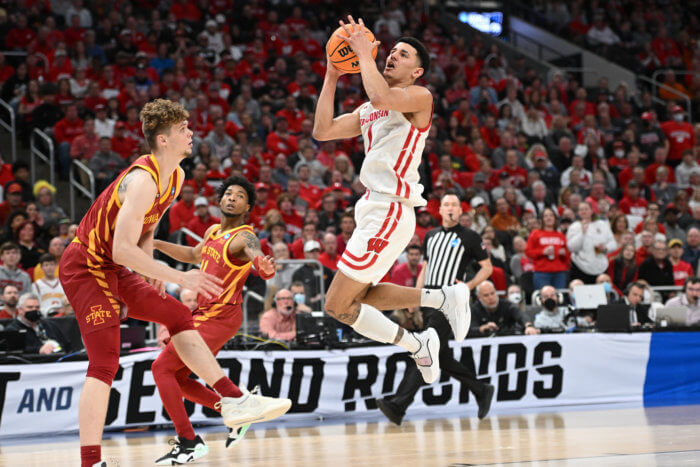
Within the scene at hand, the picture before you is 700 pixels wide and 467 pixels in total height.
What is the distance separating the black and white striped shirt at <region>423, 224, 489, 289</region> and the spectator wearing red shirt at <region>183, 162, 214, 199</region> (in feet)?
18.6

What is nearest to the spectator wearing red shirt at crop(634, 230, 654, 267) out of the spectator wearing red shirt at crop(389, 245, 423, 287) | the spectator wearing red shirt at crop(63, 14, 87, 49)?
the spectator wearing red shirt at crop(389, 245, 423, 287)

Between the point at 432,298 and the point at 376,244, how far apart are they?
0.77m

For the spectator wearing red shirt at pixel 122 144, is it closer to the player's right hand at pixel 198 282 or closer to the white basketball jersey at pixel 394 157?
the white basketball jersey at pixel 394 157

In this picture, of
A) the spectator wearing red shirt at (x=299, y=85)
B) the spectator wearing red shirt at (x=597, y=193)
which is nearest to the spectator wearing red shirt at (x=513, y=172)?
the spectator wearing red shirt at (x=597, y=193)

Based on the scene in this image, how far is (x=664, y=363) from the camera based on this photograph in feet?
37.1

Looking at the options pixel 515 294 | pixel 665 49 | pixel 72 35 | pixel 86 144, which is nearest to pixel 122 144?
pixel 86 144

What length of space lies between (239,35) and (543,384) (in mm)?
10900

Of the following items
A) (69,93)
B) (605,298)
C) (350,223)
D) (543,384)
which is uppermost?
(69,93)

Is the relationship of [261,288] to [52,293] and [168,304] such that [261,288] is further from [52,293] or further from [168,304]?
[168,304]

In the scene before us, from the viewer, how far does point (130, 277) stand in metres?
5.96

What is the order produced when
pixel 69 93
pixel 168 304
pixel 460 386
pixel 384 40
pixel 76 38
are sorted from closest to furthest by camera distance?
1. pixel 168 304
2. pixel 460 386
3. pixel 69 93
4. pixel 76 38
5. pixel 384 40

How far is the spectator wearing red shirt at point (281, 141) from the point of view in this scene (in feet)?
52.9

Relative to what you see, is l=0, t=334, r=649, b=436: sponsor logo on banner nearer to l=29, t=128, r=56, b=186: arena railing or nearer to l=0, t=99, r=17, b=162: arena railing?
l=29, t=128, r=56, b=186: arena railing

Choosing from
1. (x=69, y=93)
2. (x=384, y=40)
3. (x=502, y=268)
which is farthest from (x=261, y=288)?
(x=384, y=40)
